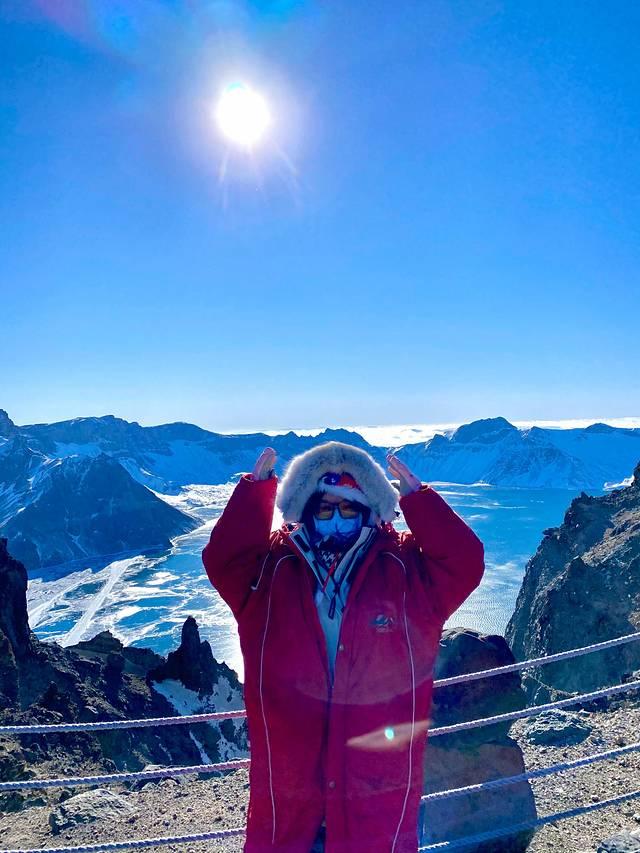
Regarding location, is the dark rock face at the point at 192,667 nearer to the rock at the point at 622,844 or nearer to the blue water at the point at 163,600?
the rock at the point at 622,844

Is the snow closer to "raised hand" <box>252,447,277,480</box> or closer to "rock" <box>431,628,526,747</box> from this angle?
"rock" <box>431,628,526,747</box>

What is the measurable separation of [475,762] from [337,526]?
14.6 feet

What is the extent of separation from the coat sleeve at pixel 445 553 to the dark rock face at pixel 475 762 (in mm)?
3445

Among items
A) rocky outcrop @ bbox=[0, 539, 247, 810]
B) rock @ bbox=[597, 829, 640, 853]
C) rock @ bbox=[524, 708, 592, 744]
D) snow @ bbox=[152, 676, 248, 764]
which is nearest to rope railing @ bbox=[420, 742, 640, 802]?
rock @ bbox=[597, 829, 640, 853]

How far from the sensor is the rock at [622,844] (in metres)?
4.21

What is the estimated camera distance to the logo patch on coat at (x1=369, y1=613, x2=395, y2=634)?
2.89 meters

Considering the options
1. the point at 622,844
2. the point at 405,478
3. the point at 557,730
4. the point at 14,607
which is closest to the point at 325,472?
the point at 405,478

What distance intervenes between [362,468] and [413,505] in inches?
14.3

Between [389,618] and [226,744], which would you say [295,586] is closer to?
[389,618]

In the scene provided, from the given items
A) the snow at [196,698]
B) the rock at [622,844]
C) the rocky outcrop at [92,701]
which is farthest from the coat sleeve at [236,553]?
the snow at [196,698]

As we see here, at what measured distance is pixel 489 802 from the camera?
5.63 m

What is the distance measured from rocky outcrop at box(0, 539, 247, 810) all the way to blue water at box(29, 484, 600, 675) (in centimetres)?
2963

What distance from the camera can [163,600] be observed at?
11794cm

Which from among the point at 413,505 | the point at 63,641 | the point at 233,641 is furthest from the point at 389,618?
the point at 63,641
